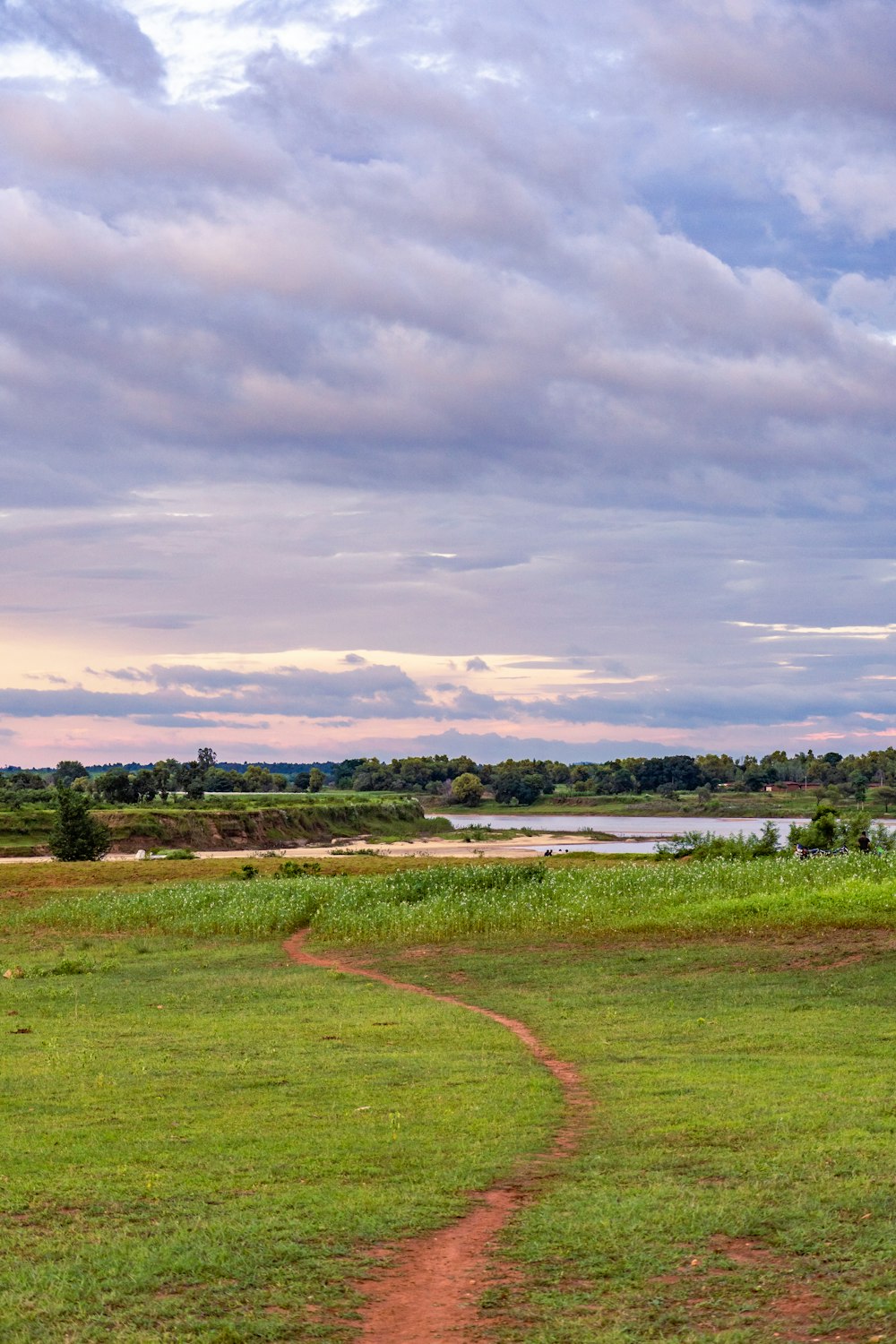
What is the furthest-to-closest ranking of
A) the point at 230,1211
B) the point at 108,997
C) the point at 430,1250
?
the point at 108,997 → the point at 230,1211 → the point at 430,1250

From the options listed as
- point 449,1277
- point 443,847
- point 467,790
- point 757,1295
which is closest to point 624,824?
point 467,790

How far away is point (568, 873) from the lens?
3909 cm

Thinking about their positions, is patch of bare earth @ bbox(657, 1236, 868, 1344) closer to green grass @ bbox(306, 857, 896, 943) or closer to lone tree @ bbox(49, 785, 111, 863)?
green grass @ bbox(306, 857, 896, 943)

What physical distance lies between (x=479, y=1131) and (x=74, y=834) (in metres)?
54.5

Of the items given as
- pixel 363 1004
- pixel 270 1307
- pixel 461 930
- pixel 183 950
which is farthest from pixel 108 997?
pixel 270 1307

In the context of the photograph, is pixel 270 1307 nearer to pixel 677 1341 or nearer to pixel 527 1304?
pixel 527 1304

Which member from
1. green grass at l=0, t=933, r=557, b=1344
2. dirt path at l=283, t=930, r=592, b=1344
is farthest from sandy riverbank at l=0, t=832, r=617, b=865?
dirt path at l=283, t=930, r=592, b=1344

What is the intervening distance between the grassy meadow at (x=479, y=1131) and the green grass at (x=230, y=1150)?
0.04 meters

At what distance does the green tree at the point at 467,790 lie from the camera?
187875mm

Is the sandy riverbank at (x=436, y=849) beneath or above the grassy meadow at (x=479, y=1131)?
beneath

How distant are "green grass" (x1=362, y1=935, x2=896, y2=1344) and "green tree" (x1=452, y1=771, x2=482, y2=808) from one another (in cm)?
16642

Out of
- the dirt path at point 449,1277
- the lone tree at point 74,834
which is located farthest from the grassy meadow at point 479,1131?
the lone tree at point 74,834

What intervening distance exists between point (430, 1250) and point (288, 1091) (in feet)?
19.6

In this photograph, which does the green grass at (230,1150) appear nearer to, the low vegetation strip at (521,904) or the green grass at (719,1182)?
the green grass at (719,1182)
